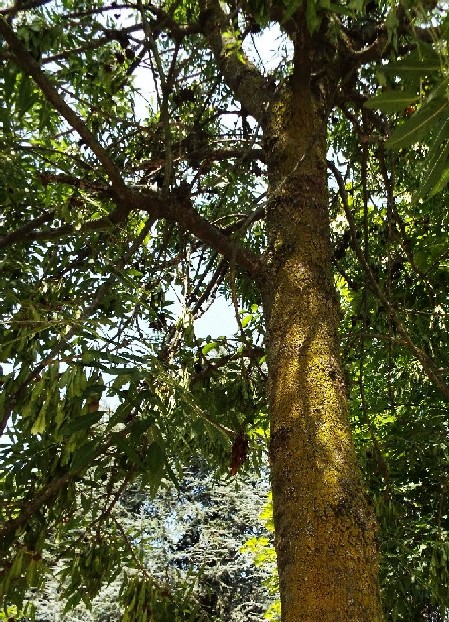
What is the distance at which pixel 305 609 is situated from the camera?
5.24 feet

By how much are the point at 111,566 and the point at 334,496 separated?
1.57 m

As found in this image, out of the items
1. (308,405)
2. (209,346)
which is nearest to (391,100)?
(308,405)

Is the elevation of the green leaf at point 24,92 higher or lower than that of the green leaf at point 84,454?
higher

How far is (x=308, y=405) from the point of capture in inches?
75.6

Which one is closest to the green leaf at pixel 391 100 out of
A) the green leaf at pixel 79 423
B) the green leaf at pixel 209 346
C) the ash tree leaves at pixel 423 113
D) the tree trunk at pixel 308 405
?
the ash tree leaves at pixel 423 113

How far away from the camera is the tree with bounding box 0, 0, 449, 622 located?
5.90 feet

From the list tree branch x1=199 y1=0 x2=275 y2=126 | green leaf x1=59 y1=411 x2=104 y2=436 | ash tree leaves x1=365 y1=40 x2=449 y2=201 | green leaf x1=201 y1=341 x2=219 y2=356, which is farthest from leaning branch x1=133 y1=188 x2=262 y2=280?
ash tree leaves x1=365 y1=40 x2=449 y2=201

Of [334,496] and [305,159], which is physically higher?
[305,159]

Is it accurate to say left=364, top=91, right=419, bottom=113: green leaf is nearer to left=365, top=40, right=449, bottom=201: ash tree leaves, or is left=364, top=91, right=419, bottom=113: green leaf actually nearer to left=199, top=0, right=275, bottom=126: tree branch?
left=365, top=40, right=449, bottom=201: ash tree leaves

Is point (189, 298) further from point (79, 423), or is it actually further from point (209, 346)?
point (79, 423)

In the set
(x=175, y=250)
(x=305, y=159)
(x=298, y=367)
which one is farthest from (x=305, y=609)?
(x=175, y=250)

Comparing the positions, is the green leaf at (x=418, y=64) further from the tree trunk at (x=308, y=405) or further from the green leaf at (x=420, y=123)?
the tree trunk at (x=308, y=405)

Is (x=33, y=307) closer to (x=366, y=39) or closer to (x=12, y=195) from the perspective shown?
(x=12, y=195)

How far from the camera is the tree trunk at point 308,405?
1639 mm
